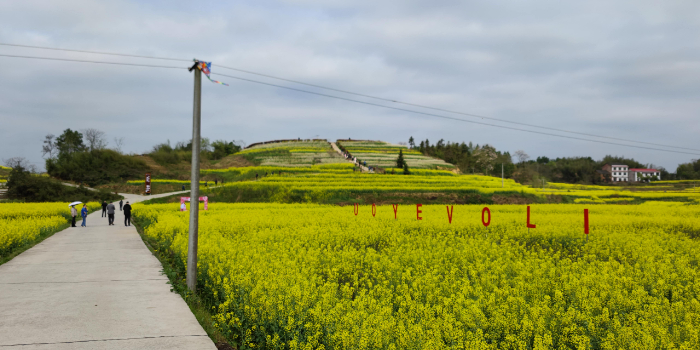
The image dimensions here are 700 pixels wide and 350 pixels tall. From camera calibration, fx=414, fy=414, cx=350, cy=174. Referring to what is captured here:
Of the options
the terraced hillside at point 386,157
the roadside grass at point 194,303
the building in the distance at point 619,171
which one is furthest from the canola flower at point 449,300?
the building in the distance at point 619,171

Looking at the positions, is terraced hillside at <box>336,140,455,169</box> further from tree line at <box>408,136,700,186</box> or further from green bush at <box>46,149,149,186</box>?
green bush at <box>46,149,149,186</box>

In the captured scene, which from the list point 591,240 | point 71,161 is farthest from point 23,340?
point 71,161

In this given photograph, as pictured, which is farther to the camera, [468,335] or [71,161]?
[71,161]

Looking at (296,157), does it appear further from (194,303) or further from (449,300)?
(449,300)

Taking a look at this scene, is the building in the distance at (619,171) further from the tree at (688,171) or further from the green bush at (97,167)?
the green bush at (97,167)

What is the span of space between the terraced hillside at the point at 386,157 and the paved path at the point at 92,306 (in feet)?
190

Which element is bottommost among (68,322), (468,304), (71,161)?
(68,322)

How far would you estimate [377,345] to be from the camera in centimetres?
468

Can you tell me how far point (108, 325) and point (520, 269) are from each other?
7790 millimetres

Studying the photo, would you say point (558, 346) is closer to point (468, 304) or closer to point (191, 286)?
point (468, 304)

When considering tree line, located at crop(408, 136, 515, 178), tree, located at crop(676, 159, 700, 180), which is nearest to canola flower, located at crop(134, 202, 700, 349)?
tree line, located at crop(408, 136, 515, 178)

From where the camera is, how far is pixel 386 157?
8169 cm

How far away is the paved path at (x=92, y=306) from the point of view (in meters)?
5.61

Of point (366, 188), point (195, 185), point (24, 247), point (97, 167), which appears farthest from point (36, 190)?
point (195, 185)
